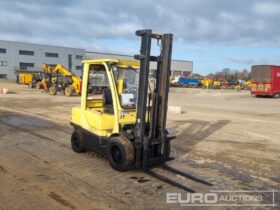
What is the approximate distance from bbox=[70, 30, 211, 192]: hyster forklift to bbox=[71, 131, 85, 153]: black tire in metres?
0.28

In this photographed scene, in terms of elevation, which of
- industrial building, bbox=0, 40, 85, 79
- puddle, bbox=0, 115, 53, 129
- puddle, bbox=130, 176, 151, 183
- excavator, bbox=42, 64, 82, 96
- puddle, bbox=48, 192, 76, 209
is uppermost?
industrial building, bbox=0, 40, 85, 79

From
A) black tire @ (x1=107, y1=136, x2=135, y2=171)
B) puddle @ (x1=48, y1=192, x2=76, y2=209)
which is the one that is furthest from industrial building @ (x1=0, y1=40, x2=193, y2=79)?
puddle @ (x1=48, y1=192, x2=76, y2=209)

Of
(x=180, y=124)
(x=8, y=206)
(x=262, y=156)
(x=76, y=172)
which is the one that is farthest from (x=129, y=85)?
(x=180, y=124)

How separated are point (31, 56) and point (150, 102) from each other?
262 ft

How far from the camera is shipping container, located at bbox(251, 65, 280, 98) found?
30.2 m

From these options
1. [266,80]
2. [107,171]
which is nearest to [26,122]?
[107,171]

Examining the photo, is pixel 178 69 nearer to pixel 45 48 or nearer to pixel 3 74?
pixel 45 48

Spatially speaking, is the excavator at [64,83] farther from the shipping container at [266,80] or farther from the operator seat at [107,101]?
the operator seat at [107,101]

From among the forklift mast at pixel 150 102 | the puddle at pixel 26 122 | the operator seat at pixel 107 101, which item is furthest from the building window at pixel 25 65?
the forklift mast at pixel 150 102

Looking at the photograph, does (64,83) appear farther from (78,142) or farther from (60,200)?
(60,200)

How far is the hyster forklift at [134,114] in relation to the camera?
5758 mm

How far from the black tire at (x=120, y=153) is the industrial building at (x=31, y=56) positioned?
71401 millimetres

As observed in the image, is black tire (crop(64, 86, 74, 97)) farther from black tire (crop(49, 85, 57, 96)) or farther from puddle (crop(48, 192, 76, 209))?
puddle (crop(48, 192, 76, 209))

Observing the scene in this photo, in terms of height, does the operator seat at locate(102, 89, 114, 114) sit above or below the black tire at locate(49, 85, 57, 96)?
above
